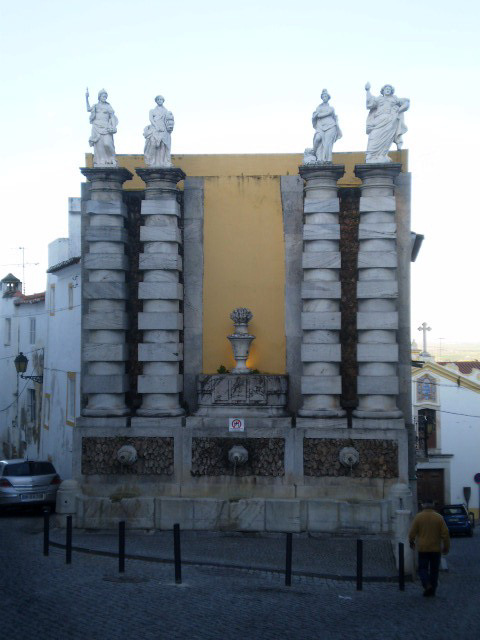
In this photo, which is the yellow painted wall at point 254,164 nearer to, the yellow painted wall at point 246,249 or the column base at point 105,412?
the yellow painted wall at point 246,249

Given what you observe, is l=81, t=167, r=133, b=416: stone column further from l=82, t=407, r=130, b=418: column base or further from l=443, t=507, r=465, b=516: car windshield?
l=443, t=507, r=465, b=516: car windshield

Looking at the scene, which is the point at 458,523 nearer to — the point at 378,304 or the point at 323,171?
the point at 378,304

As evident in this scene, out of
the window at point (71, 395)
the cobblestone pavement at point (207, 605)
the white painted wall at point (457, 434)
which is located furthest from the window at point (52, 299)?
the white painted wall at point (457, 434)

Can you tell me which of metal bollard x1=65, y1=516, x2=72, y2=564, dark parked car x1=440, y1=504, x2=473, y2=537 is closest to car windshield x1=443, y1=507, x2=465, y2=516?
dark parked car x1=440, y1=504, x2=473, y2=537

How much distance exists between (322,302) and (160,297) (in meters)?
3.46

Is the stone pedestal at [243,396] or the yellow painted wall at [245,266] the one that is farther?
the yellow painted wall at [245,266]

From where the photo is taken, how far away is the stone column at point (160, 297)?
61.5ft

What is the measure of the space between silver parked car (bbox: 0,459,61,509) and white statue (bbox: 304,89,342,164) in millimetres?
9919

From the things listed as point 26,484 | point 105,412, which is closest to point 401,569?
point 105,412

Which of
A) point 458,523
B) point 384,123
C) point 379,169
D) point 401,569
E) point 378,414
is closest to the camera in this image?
point 401,569

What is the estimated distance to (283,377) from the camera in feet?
61.3

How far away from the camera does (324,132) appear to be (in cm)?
1872

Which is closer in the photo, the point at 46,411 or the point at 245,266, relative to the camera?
the point at 245,266

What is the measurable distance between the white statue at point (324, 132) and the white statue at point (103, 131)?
4364mm
